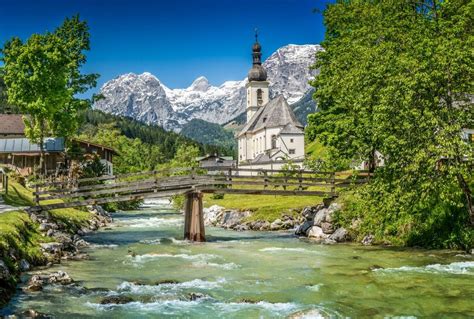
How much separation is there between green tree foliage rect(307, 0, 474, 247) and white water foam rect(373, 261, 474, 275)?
134 inches

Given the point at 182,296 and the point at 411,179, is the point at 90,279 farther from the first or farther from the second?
the point at 411,179

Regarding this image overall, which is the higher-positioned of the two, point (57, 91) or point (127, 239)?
point (57, 91)

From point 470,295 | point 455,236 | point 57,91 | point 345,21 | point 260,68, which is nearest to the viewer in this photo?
point 470,295

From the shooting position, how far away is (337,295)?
18.0 meters

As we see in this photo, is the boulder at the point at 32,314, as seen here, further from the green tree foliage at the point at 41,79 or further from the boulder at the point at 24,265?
the green tree foliage at the point at 41,79

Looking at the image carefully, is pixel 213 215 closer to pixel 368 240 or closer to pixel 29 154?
pixel 368 240

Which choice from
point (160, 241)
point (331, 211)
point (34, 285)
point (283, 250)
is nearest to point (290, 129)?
point (331, 211)

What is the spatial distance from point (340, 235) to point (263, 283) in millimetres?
15188

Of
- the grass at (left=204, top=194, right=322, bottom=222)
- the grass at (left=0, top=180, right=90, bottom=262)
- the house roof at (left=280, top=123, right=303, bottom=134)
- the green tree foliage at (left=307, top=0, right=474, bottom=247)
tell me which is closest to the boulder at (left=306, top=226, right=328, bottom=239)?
the green tree foliage at (left=307, top=0, right=474, bottom=247)

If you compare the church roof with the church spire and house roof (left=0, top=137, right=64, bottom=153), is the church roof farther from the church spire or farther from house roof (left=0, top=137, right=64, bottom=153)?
house roof (left=0, top=137, right=64, bottom=153)

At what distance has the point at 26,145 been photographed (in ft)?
219

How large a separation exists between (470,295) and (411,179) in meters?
9.10

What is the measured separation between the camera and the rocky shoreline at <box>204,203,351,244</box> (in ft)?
119

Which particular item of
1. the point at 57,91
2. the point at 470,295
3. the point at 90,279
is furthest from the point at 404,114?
the point at 57,91
